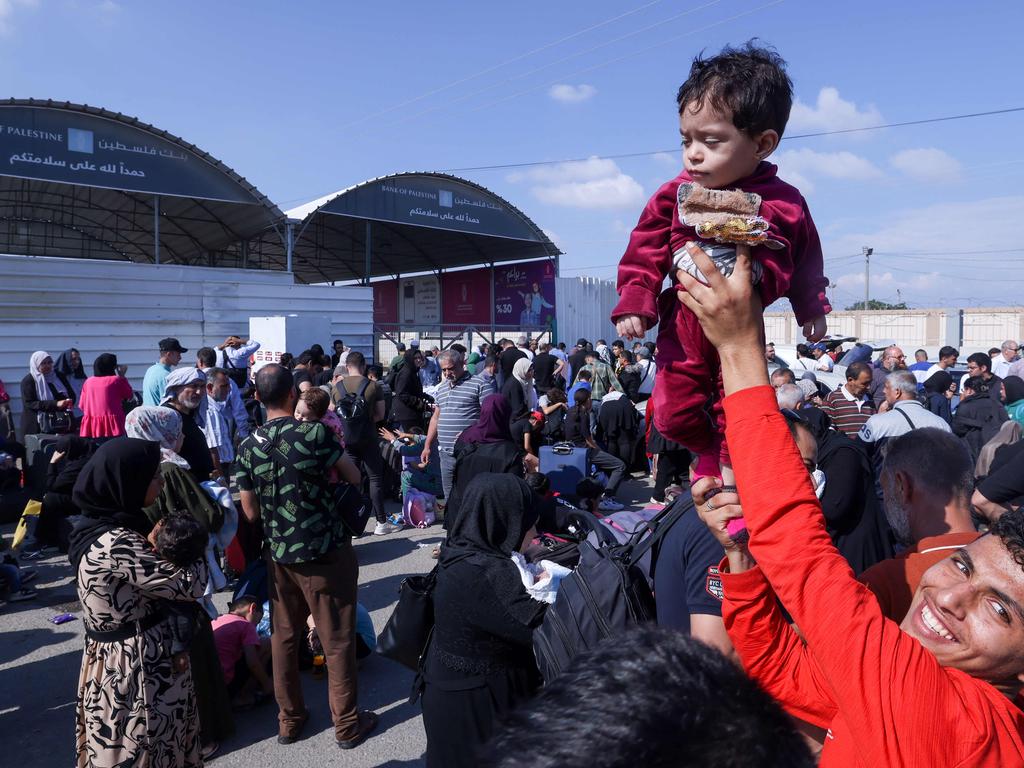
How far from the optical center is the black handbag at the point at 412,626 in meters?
2.90

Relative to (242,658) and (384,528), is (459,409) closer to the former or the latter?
(384,528)

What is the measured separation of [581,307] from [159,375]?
17.9m

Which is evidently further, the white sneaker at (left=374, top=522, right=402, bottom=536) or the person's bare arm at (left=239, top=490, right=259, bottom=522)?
the white sneaker at (left=374, top=522, right=402, bottom=536)

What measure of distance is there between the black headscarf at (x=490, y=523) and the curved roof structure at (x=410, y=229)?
1602 centimetres

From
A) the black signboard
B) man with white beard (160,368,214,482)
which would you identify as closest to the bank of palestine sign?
the black signboard

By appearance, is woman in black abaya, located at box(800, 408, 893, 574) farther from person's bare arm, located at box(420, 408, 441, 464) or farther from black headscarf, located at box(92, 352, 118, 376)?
black headscarf, located at box(92, 352, 118, 376)

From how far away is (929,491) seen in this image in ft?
7.97

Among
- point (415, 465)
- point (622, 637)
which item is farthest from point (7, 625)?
point (622, 637)

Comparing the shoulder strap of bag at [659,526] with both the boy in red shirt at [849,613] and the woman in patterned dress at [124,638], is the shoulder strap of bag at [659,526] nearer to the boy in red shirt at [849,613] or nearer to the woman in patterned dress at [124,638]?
the boy in red shirt at [849,613]

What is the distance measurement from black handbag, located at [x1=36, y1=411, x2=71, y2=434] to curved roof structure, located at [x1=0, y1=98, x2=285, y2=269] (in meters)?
7.23

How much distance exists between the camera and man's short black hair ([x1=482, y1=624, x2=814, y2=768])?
31.1 inches

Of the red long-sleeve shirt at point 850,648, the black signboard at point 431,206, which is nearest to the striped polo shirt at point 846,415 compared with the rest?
the red long-sleeve shirt at point 850,648

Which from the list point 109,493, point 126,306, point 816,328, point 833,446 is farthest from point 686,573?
point 126,306

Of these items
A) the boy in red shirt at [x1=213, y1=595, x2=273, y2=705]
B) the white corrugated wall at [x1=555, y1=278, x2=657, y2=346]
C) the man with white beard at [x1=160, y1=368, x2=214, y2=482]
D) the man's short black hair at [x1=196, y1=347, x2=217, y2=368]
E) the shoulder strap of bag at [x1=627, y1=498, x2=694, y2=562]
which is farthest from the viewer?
the white corrugated wall at [x1=555, y1=278, x2=657, y2=346]
